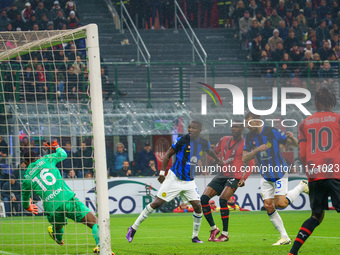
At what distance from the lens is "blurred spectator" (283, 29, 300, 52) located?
24.4 meters

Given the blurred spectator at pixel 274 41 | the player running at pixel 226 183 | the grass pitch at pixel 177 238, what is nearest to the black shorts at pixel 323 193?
the grass pitch at pixel 177 238

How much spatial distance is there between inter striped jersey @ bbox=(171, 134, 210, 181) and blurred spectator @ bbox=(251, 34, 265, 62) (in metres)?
12.5

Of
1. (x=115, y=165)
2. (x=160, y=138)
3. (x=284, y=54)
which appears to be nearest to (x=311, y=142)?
(x=115, y=165)

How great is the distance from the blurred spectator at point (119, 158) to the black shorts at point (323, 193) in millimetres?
12261

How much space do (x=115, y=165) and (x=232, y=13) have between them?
379 inches

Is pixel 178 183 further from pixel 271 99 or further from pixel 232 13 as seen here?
pixel 232 13

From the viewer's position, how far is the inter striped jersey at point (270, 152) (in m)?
10.9

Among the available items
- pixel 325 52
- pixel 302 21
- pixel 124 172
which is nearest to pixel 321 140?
pixel 124 172

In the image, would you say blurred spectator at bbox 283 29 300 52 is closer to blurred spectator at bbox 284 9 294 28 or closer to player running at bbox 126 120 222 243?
blurred spectator at bbox 284 9 294 28

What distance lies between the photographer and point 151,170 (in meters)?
19.9

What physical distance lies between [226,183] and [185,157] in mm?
847

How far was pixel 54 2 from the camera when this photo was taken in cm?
2336

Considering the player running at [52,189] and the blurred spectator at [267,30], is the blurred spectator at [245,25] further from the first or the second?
the player running at [52,189]

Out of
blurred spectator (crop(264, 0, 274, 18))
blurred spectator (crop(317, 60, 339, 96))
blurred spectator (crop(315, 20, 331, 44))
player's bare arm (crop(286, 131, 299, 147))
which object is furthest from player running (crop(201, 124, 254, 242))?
blurred spectator (crop(264, 0, 274, 18))
